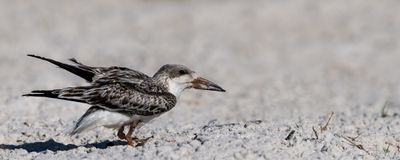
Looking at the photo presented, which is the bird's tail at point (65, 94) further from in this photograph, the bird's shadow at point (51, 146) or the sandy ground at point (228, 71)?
the bird's shadow at point (51, 146)

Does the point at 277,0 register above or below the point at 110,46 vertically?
above

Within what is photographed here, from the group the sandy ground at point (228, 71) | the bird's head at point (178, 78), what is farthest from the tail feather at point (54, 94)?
the bird's head at point (178, 78)

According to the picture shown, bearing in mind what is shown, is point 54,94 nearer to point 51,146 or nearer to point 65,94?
point 65,94

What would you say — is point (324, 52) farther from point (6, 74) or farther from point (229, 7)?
point (6, 74)

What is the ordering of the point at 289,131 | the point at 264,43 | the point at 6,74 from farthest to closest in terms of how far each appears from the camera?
the point at 264,43 < the point at 6,74 < the point at 289,131

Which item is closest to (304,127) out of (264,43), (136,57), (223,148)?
(223,148)

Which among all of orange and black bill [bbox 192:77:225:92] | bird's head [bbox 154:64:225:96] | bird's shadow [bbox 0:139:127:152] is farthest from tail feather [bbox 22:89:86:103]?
orange and black bill [bbox 192:77:225:92]
